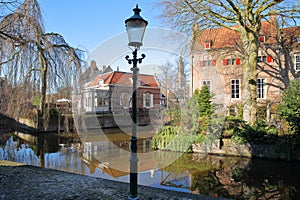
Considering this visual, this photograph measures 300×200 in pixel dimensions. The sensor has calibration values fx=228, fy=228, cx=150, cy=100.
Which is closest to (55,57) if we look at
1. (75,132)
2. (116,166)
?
(75,132)

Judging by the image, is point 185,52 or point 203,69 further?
point 203,69

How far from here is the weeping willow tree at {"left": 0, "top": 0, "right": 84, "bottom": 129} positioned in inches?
267

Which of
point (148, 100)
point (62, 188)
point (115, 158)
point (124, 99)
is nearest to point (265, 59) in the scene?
point (148, 100)

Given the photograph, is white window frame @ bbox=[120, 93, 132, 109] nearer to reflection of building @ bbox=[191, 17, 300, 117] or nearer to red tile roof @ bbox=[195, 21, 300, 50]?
reflection of building @ bbox=[191, 17, 300, 117]

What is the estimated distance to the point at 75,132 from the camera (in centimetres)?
1151

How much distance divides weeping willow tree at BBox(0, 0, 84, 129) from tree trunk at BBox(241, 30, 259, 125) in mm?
7318

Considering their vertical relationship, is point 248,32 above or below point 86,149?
above

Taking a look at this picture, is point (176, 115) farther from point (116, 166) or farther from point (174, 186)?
point (174, 186)

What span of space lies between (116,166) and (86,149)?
3.10 m

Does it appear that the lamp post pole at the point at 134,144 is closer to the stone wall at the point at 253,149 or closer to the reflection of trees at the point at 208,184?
the reflection of trees at the point at 208,184

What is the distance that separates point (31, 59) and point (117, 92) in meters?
12.6

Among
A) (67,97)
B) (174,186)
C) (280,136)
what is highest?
(67,97)

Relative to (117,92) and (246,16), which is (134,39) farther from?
(117,92)

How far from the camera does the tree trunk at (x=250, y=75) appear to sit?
30.6ft
